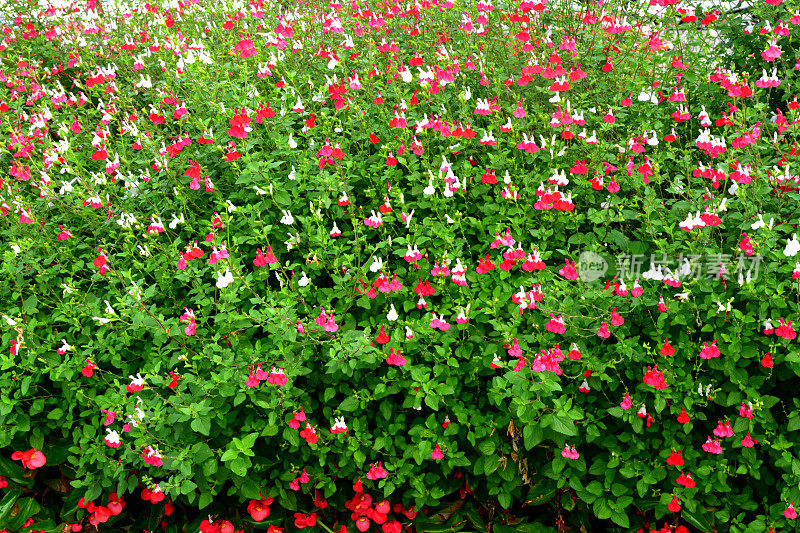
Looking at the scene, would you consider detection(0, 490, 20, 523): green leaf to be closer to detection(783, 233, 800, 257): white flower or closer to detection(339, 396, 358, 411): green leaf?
detection(339, 396, 358, 411): green leaf

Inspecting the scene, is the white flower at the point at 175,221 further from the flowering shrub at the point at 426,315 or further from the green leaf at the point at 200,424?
the green leaf at the point at 200,424

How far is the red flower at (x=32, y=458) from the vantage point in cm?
296

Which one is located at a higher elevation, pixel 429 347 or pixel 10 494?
pixel 429 347

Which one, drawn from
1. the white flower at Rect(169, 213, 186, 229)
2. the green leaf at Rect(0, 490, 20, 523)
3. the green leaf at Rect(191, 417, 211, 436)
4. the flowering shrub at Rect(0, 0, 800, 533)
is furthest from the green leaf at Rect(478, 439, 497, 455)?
the green leaf at Rect(0, 490, 20, 523)

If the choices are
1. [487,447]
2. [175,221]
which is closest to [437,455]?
[487,447]

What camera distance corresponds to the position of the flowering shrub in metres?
2.59

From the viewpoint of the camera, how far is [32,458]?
2969 millimetres

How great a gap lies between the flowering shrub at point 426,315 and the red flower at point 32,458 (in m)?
0.01

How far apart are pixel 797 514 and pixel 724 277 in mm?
967

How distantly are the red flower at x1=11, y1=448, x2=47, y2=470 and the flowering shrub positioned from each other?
0.4 inches

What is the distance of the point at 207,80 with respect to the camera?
387cm

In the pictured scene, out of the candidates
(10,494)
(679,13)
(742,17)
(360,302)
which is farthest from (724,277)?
(10,494)

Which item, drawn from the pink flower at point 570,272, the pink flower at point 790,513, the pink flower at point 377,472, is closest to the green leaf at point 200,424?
the pink flower at point 377,472

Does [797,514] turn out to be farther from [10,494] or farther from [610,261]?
[10,494]
